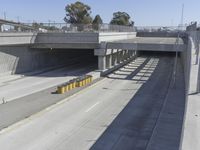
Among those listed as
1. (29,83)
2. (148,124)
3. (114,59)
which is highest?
(114,59)

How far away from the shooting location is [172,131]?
18703 mm

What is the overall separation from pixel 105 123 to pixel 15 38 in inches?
997

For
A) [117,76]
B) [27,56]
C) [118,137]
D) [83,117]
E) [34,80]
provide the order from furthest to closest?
[27,56] → [117,76] → [34,80] → [83,117] → [118,137]

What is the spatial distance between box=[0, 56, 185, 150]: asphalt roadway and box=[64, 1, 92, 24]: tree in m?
76.4

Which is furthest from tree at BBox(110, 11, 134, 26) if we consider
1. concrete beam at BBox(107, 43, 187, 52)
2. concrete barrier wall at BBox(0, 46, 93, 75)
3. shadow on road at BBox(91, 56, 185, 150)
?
shadow on road at BBox(91, 56, 185, 150)

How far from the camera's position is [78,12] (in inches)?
4124

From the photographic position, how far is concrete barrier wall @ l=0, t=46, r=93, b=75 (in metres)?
40.6

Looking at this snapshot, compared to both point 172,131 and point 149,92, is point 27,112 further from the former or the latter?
point 149,92

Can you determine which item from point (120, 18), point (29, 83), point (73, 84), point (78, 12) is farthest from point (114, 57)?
point (120, 18)

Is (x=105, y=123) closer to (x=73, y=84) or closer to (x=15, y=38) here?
(x=73, y=84)

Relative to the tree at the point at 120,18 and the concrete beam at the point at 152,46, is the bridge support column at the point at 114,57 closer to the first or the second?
the concrete beam at the point at 152,46

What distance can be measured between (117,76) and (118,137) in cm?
2468

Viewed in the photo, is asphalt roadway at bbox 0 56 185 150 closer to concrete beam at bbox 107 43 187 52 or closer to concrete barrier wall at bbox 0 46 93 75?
concrete beam at bbox 107 43 187 52

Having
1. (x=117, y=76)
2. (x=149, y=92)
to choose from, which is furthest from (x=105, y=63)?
(x=149, y=92)
